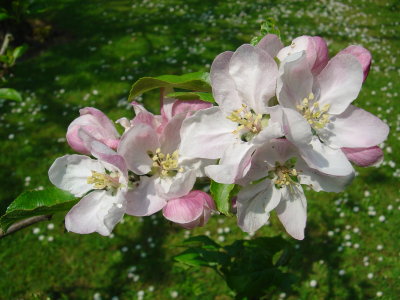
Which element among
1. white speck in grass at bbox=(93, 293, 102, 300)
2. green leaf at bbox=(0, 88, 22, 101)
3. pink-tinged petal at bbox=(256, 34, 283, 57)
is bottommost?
white speck in grass at bbox=(93, 293, 102, 300)

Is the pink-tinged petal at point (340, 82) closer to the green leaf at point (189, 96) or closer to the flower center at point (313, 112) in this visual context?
the flower center at point (313, 112)

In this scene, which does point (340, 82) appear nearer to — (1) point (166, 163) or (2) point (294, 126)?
(2) point (294, 126)

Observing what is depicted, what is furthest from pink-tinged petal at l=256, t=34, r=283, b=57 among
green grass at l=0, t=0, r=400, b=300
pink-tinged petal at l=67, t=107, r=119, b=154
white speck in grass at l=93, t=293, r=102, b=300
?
white speck in grass at l=93, t=293, r=102, b=300

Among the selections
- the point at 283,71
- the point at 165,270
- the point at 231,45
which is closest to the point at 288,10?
the point at 231,45

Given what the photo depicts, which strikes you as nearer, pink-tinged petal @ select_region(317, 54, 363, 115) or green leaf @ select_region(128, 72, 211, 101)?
pink-tinged petal @ select_region(317, 54, 363, 115)

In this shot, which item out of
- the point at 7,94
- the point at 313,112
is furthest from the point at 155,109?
the point at 313,112

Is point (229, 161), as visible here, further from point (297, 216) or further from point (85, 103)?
point (85, 103)

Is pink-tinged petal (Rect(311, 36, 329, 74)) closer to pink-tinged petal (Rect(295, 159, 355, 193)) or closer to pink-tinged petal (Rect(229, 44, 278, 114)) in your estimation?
pink-tinged petal (Rect(229, 44, 278, 114))
